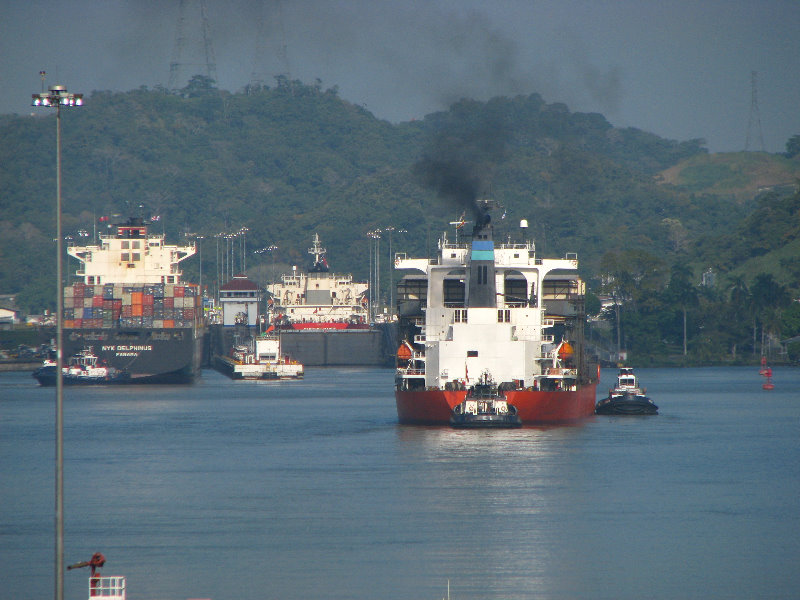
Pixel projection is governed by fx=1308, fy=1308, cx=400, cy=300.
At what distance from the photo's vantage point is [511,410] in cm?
5803

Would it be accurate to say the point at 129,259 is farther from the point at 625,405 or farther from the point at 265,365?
the point at 625,405

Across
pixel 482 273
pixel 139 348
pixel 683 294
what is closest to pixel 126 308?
pixel 139 348

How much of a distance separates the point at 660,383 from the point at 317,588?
96445 millimetres

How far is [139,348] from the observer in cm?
10869

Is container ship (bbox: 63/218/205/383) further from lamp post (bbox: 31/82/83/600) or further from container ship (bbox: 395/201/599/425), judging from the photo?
lamp post (bbox: 31/82/83/600)

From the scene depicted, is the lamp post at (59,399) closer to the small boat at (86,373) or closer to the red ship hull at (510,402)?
the red ship hull at (510,402)

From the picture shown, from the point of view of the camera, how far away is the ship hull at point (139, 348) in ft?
355

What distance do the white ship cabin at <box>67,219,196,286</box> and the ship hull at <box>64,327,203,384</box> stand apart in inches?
658

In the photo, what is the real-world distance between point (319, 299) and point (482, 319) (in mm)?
117233

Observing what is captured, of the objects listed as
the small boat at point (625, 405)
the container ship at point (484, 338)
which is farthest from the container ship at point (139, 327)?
the small boat at point (625, 405)

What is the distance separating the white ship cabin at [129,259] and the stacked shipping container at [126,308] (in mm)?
10369

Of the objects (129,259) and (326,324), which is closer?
(129,259)

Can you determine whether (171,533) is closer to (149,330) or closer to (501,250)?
(501,250)

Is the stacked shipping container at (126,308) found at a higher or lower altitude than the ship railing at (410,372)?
higher
